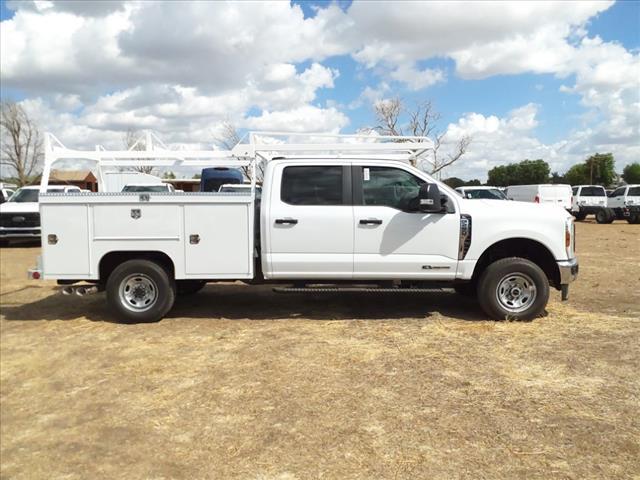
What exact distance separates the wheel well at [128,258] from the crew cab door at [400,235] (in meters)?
2.37

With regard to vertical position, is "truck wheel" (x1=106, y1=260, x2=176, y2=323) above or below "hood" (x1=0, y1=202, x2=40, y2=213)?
below

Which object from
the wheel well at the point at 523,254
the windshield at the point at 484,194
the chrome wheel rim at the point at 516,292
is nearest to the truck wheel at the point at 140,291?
the wheel well at the point at 523,254

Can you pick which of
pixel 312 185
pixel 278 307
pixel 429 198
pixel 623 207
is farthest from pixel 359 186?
pixel 623 207

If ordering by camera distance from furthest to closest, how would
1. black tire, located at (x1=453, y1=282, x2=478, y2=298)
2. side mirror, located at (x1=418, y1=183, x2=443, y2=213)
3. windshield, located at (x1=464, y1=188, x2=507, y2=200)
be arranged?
windshield, located at (x1=464, y1=188, x2=507, y2=200) → black tire, located at (x1=453, y1=282, x2=478, y2=298) → side mirror, located at (x1=418, y1=183, x2=443, y2=213)

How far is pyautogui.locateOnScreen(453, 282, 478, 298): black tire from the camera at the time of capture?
291 inches

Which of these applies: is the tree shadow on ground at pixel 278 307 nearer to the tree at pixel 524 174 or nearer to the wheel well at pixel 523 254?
the wheel well at pixel 523 254

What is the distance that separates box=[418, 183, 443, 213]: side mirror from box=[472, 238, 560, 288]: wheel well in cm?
93

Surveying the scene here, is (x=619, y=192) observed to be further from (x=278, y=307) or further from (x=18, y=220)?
(x=18, y=220)

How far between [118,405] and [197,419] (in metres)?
0.77

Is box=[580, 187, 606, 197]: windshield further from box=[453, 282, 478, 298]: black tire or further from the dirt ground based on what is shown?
box=[453, 282, 478, 298]: black tire

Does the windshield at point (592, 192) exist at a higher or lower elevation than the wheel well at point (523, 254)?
higher

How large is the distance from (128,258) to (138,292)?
1.46 ft

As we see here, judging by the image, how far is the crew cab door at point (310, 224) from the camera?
6621 mm

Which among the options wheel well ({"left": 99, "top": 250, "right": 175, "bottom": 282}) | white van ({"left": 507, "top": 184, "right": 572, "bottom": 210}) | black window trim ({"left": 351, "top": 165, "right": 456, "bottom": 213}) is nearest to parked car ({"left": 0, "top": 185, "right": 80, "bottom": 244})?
wheel well ({"left": 99, "top": 250, "right": 175, "bottom": 282})
